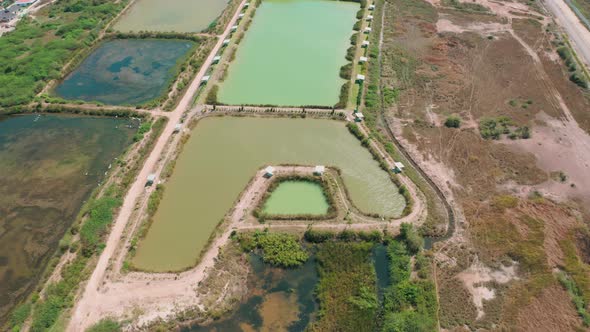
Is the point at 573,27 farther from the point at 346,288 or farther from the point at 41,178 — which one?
the point at 41,178

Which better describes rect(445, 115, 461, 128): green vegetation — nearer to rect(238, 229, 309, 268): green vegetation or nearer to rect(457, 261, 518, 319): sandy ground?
rect(457, 261, 518, 319): sandy ground

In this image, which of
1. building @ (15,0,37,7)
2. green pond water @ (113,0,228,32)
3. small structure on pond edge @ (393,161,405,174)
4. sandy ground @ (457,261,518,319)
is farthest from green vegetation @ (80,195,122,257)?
building @ (15,0,37,7)

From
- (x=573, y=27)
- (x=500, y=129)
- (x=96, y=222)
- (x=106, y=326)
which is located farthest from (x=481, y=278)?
(x=573, y=27)

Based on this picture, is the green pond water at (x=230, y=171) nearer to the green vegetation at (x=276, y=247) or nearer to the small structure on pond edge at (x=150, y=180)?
the small structure on pond edge at (x=150, y=180)

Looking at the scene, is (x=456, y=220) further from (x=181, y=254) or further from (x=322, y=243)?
(x=181, y=254)

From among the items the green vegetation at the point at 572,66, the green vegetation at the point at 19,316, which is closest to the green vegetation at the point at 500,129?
the green vegetation at the point at 572,66

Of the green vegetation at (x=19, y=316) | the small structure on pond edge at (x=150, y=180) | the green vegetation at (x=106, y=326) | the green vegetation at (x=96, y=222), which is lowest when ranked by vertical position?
the green vegetation at (x=19, y=316)

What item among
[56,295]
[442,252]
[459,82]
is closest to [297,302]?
[442,252]
